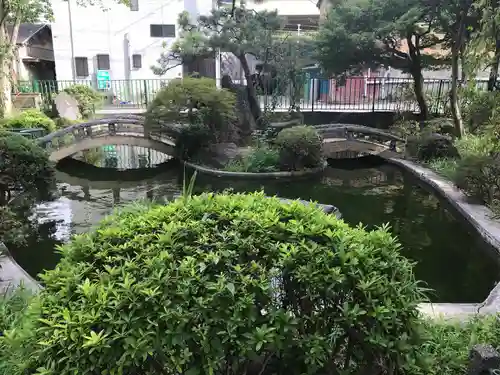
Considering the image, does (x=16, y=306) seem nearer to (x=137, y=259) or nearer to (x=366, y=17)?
(x=137, y=259)

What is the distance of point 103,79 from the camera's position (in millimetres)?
20422

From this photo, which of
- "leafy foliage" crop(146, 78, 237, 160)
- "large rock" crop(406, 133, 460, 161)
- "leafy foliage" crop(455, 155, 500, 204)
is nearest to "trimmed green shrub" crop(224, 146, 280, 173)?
"leafy foliage" crop(146, 78, 237, 160)

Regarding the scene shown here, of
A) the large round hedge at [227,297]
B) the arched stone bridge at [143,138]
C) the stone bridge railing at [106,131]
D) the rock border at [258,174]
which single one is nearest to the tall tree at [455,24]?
the arched stone bridge at [143,138]

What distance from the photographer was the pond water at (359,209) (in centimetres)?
573

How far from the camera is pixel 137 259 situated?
2.05 meters

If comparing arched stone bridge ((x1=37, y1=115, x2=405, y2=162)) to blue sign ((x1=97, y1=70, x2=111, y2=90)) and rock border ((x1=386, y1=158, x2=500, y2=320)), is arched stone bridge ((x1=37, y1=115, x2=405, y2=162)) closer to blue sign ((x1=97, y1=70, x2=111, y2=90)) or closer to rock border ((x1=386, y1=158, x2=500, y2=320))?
rock border ((x1=386, y1=158, x2=500, y2=320))

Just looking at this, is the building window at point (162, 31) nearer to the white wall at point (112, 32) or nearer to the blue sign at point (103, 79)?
the white wall at point (112, 32)

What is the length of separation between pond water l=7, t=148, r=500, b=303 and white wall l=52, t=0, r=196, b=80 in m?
9.29

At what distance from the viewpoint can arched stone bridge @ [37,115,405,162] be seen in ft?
39.2

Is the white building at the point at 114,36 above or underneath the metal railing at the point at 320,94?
above

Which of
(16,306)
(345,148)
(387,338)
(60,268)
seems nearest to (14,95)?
(345,148)

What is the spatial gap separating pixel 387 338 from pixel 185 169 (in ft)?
35.2

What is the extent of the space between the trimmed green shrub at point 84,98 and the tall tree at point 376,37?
808cm

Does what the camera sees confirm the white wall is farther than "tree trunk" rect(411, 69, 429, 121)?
Yes
